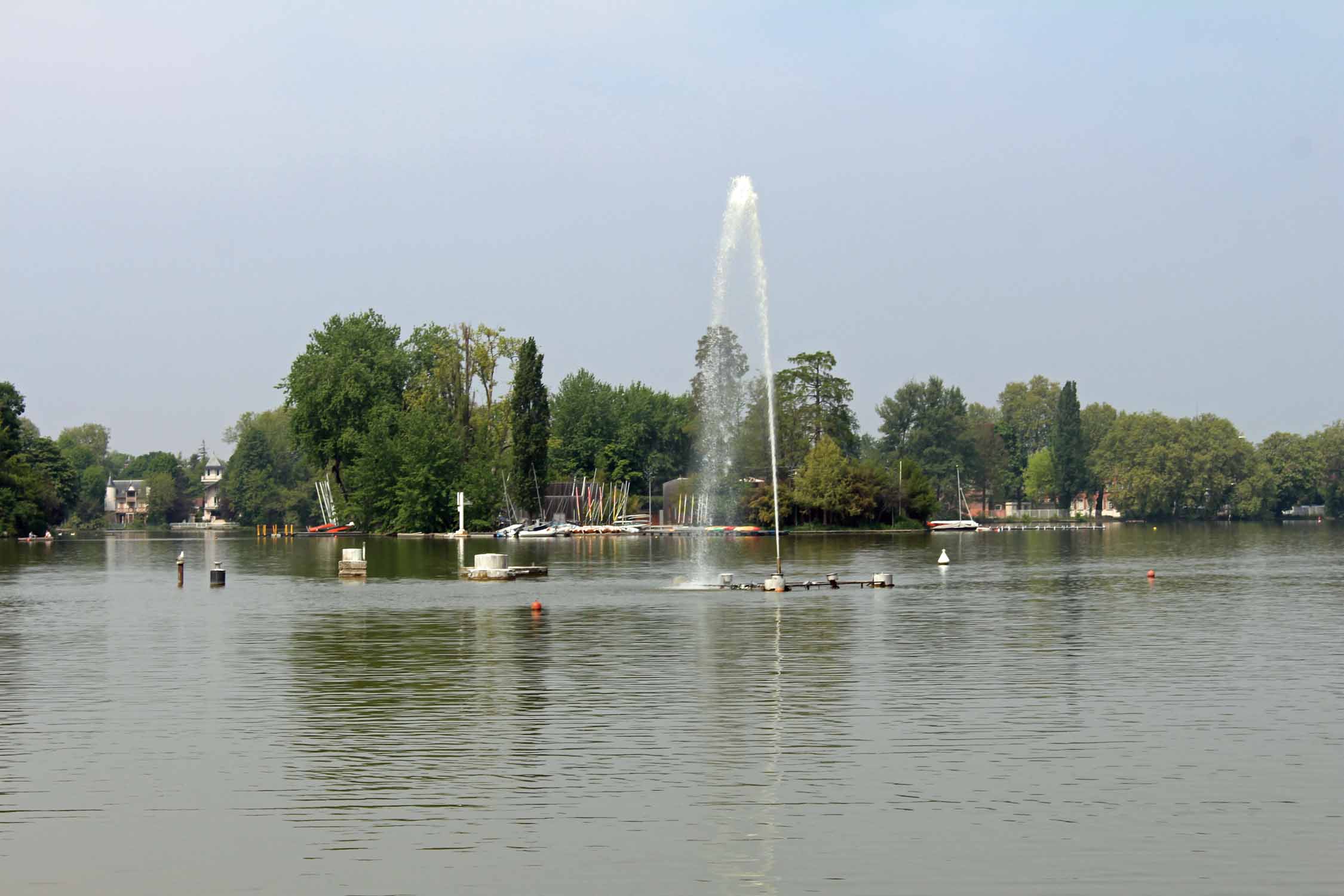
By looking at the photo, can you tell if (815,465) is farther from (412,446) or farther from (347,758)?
(347,758)

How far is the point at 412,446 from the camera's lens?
149m

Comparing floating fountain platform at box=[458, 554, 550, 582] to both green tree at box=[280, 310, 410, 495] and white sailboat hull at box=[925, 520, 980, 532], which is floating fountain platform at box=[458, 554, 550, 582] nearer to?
green tree at box=[280, 310, 410, 495]

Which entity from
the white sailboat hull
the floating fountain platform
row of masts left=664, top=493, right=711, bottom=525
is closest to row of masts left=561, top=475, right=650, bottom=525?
row of masts left=664, top=493, right=711, bottom=525

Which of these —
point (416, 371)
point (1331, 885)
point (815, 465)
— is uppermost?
point (416, 371)

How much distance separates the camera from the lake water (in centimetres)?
1504

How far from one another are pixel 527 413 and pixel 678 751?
130m

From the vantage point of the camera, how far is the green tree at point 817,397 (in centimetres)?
16800

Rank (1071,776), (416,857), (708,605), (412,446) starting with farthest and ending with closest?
1. (412,446)
2. (708,605)
3. (1071,776)
4. (416,857)

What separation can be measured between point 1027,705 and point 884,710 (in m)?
2.72

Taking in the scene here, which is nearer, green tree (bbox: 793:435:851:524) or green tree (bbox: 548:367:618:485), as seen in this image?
green tree (bbox: 793:435:851:524)

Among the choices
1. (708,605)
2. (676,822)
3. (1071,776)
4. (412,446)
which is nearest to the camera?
(676,822)

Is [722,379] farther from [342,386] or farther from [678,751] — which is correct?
[678,751]

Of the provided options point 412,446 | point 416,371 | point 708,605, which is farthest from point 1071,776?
point 416,371

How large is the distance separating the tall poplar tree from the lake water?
101911 millimetres
